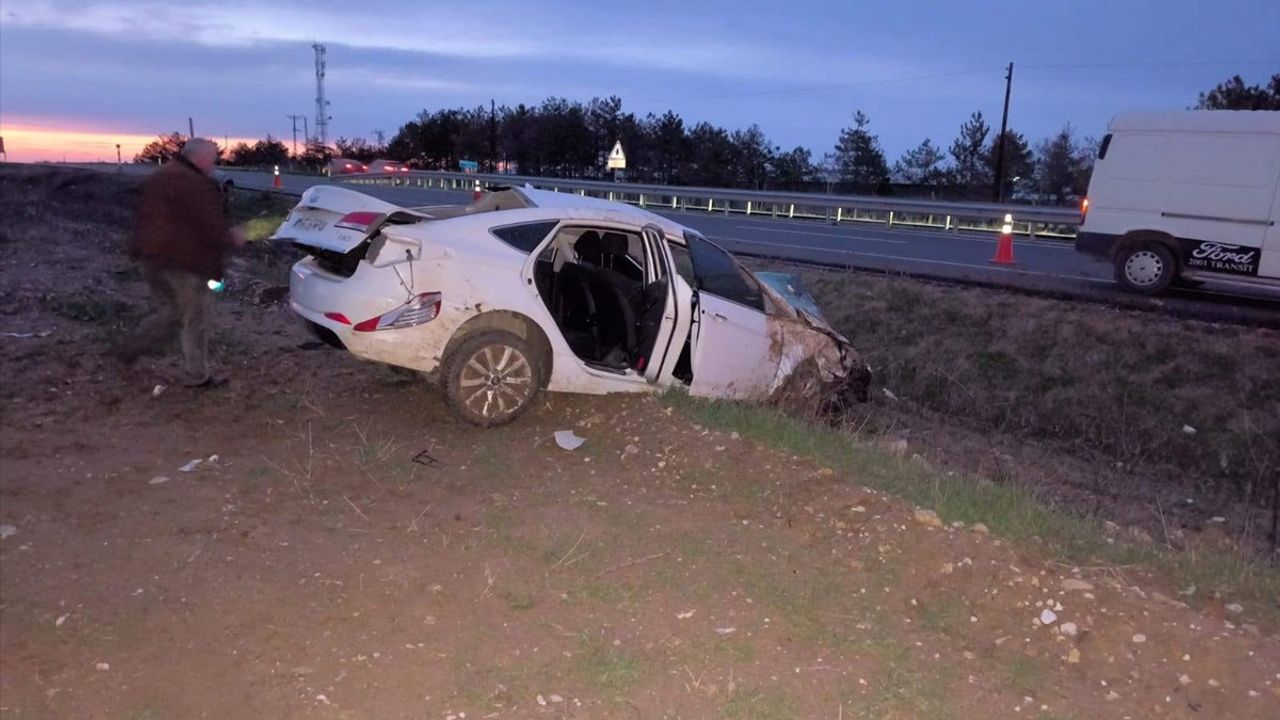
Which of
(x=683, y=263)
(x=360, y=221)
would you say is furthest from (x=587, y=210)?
(x=360, y=221)

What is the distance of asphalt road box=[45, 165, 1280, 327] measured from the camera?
45.4 ft

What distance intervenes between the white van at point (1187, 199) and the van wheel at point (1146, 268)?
13 mm

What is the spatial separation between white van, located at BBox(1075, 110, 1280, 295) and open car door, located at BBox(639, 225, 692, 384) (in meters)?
9.75

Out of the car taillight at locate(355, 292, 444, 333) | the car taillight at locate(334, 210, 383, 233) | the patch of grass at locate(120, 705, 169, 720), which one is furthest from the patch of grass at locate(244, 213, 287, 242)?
the patch of grass at locate(120, 705, 169, 720)

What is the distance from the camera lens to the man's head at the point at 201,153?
6543 mm

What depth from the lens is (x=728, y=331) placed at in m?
7.41

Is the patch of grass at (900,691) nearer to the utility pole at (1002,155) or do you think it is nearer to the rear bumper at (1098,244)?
the rear bumper at (1098,244)

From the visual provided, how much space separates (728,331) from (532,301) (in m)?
1.71

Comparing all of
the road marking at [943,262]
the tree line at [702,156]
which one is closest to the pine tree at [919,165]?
the tree line at [702,156]

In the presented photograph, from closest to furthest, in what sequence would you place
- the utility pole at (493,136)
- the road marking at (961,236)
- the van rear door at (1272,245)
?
the van rear door at (1272,245) < the road marking at (961,236) < the utility pole at (493,136)

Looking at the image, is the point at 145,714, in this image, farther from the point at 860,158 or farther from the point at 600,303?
the point at 860,158

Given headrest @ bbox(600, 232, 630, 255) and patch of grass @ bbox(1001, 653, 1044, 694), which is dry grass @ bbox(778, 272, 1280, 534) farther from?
patch of grass @ bbox(1001, 653, 1044, 694)

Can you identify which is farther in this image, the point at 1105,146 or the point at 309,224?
the point at 1105,146

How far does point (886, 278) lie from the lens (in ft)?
49.6
